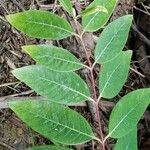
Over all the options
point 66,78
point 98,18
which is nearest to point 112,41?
point 98,18

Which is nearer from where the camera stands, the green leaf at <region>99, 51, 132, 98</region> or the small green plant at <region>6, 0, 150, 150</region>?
the small green plant at <region>6, 0, 150, 150</region>

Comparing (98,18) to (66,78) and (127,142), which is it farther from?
(127,142)

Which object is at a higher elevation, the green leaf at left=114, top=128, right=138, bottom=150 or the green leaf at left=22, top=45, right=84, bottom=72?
the green leaf at left=22, top=45, right=84, bottom=72

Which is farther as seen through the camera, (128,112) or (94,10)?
(128,112)

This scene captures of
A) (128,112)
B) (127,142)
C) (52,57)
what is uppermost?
(52,57)

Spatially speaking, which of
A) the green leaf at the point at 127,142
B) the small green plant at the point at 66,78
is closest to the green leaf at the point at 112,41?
the small green plant at the point at 66,78

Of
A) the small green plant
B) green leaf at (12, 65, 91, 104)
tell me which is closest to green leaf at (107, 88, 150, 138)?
the small green plant

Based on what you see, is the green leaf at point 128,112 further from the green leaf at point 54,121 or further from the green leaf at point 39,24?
the green leaf at point 39,24

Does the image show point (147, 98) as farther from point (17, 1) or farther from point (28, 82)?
point (17, 1)

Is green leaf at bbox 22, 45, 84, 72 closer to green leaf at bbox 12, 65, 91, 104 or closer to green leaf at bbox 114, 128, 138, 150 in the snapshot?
green leaf at bbox 12, 65, 91, 104
